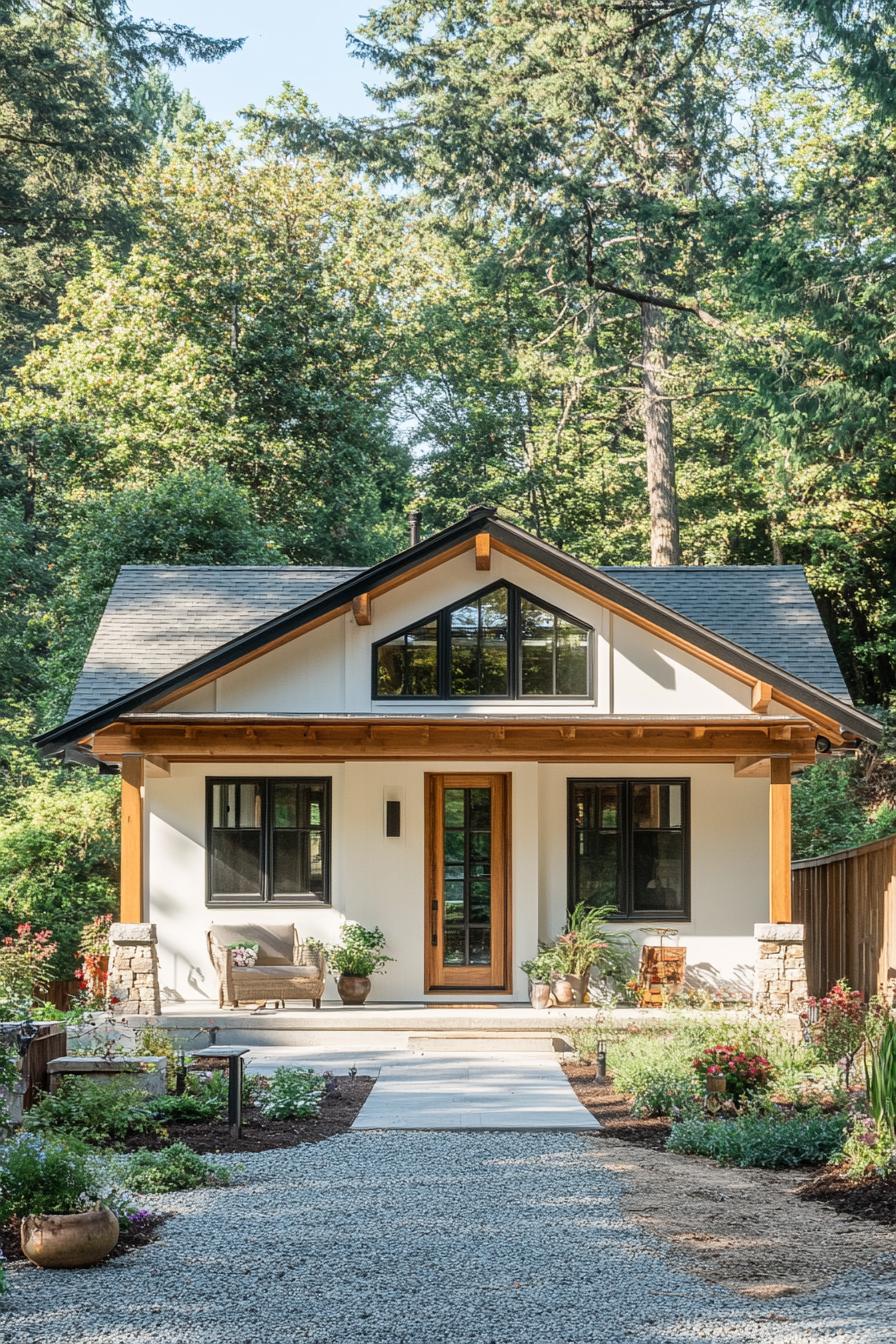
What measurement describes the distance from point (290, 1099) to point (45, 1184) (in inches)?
135

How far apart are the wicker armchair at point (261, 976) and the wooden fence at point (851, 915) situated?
5161 mm

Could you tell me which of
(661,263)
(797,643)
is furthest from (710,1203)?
(661,263)

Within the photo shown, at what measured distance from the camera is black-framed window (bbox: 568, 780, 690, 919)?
14.7 m

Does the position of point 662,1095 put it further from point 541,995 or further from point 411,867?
point 411,867

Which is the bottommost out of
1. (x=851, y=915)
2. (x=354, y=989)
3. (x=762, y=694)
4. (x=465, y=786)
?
(x=354, y=989)

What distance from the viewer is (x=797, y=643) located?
16078 mm

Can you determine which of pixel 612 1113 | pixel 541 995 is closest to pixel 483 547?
pixel 541 995

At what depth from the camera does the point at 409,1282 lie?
5324mm

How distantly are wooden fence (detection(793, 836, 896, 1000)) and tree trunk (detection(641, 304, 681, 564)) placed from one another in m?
9.64

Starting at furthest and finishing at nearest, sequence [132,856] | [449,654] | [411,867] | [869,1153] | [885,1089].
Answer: [411,867], [449,654], [132,856], [869,1153], [885,1089]

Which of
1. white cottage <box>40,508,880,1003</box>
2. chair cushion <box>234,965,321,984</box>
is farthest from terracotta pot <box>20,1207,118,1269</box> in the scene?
white cottage <box>40,508,880,1003</box>

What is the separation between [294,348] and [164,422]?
9.41ft

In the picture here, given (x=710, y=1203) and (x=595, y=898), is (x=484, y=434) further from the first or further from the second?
(x=710, y=1203)

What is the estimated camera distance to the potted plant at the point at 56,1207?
17.7 feet
